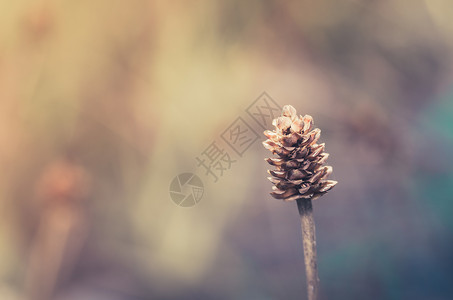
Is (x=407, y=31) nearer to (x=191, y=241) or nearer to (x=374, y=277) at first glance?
(x=374, y=277)

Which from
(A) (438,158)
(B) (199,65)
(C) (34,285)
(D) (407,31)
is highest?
(D) (407,31)

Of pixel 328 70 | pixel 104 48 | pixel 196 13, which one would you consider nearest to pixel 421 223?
pixel 328 70

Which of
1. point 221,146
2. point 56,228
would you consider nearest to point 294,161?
point 221,146

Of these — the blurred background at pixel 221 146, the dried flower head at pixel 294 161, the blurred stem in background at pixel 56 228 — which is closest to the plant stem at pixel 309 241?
the dried flower head at pixel 294 161

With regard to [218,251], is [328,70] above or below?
above

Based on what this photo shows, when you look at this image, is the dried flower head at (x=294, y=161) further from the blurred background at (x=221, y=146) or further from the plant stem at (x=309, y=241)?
the blurred background at (x=221, y=146)

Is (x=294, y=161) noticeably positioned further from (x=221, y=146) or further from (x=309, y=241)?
(x=221, y=146)

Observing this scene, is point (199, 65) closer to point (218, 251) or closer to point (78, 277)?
point (218, 251)

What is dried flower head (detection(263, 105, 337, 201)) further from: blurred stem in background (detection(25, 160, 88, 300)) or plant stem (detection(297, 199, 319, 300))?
blurred stem in background (detection(25, 160, 88, 300))
